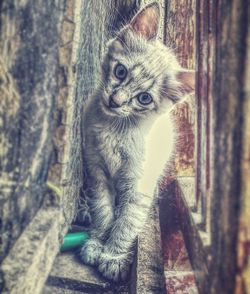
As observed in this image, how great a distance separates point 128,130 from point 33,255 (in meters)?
0.89

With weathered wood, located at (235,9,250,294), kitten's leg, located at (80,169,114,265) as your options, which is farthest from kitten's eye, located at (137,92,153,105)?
weathered wood, located at (235,9,250,294)

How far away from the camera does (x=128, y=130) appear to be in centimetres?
163

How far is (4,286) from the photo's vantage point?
0.72 metres

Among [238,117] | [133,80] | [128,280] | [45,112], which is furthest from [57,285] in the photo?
[238,117]

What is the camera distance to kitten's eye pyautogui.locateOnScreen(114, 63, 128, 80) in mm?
1508

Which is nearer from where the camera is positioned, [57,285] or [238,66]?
[238,66]

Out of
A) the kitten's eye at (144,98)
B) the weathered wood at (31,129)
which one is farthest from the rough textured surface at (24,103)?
the kitten's eye at (144,98)

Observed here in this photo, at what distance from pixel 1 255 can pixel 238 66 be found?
602mm

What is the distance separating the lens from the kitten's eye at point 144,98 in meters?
1.50

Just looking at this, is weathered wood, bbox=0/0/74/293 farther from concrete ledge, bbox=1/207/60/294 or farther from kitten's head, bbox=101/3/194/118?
kitten's head, bbox=101/3/194/118

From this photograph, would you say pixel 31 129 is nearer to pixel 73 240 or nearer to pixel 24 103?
pixel 24 103

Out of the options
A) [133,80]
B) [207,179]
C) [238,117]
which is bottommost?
[207,179]

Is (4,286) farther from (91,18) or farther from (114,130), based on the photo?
(91,18)

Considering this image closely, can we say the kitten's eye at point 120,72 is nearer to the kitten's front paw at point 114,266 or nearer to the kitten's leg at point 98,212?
the kitten's leg at point 98,212
